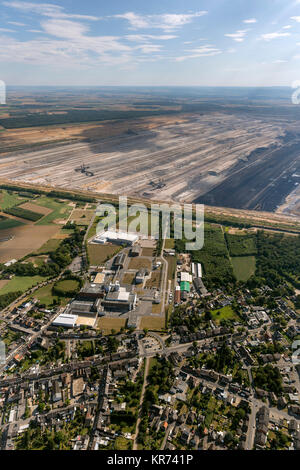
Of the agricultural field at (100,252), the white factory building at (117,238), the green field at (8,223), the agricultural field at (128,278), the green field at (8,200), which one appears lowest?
the agricultural field at (128,278)

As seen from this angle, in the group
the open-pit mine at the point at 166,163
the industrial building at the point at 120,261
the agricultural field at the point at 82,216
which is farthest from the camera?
the open-pit mine at the point at 166,163

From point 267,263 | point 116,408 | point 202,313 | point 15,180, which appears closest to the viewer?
point 116,408

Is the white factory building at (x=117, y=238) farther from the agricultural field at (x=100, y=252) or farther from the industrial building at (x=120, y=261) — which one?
the industrial building at (x=120, y=261)

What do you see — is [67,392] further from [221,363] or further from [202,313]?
[202,313]

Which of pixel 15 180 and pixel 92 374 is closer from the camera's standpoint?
pixel 92 374

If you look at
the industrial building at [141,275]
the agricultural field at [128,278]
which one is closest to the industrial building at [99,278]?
the agricultural field at [128,278]

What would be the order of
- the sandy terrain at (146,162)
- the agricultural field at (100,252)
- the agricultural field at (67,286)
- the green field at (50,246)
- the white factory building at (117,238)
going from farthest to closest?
the sandy terrain at (146,162) < the white factory building at (117,238) < the green field at (50,246) < the agricultural field at (100,252) < the agricultural field at (67,286)

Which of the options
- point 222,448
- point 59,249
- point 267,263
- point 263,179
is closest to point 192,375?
point 222,448

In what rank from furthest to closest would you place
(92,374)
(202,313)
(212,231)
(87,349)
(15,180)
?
(15,180) < (212,231) < (202,313) < (87,349) < (92,374)

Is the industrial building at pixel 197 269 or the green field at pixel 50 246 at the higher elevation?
the green field at pixel 50 246
